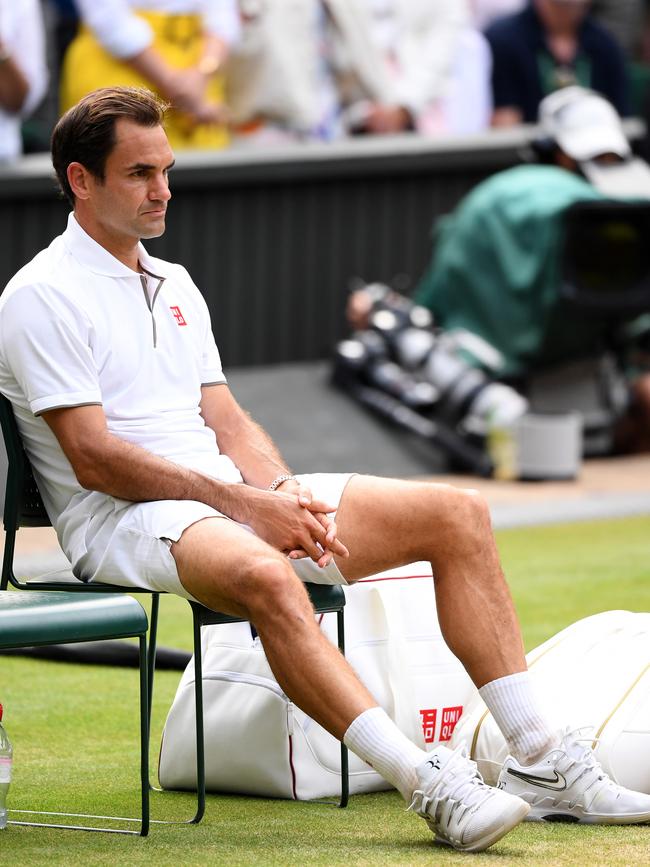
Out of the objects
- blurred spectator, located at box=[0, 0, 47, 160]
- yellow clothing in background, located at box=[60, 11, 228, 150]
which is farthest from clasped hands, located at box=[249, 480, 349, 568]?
yellow clothing in background, located at box=[60, 11, 228, 150]

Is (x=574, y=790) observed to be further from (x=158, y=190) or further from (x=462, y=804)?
(x=158, y=190)

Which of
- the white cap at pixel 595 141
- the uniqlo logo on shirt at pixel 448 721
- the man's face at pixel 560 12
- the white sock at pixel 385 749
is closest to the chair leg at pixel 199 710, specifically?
the white sock at pixel 385 749

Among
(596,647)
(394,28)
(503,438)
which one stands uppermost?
(394,28)

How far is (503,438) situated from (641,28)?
17.5 feet

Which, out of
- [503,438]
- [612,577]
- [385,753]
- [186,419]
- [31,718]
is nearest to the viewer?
[385,753]

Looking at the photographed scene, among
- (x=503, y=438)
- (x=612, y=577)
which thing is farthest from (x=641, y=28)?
(x=612, y=577)

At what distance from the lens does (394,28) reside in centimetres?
1091

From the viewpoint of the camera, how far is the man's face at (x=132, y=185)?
3.80 meters

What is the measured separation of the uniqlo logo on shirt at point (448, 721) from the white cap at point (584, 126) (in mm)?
5833

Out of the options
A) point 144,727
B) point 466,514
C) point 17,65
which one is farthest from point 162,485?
point 17,65

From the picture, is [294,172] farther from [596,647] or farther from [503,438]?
[596,647]

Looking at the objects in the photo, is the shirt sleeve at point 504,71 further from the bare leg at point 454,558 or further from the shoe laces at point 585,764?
the shoe laces at point 585,764

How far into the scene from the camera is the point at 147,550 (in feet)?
11.8

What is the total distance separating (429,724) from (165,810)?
2.11 feet
